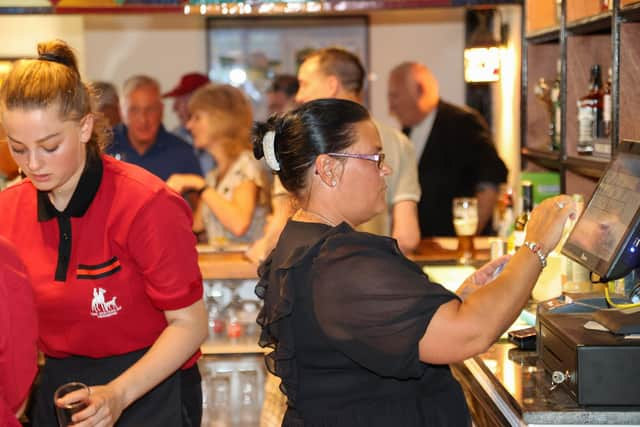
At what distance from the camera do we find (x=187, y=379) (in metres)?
2.49

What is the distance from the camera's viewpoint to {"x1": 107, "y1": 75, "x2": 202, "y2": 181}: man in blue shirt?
5.62m

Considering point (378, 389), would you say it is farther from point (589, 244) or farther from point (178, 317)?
point (589, 244)

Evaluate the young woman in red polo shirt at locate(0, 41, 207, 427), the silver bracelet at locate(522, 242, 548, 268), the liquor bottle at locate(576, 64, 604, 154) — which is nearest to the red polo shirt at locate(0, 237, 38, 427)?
the young woman in red polo shirt at locate(0, 41, 207, 427)

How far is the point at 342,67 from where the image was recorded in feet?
12.2

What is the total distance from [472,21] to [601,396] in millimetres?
4891

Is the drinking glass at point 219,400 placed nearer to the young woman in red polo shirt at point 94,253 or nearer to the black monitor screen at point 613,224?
the young woman in red polo shirt at point 94,253

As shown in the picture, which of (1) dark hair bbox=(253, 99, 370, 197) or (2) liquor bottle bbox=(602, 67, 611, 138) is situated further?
(2) liquor bottle bbox=(602, 67, 611, 138)

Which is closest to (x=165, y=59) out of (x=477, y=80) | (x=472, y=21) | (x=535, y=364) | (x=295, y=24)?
(x=295, y=24)

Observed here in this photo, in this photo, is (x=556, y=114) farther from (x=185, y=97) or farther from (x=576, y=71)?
(x=185, y=97)

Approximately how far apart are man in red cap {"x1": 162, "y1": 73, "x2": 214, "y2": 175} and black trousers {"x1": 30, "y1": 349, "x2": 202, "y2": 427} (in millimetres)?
3945

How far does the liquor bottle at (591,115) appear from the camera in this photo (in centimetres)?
335

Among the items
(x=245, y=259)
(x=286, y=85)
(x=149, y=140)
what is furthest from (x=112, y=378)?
(x=286, y=85)

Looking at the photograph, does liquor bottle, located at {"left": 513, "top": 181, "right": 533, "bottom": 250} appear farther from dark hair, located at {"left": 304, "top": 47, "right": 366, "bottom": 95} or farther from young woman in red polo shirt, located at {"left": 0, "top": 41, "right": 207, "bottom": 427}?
young woman in red polo shirt, located at {"left": 0, "top": 41, "right": 207, "bottom": 427}

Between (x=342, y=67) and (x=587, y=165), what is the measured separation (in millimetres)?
989
